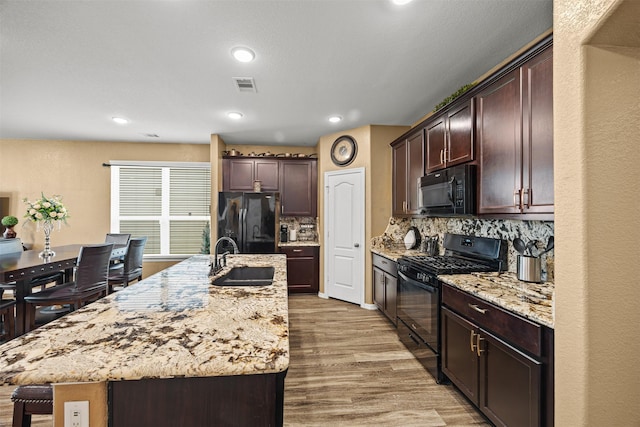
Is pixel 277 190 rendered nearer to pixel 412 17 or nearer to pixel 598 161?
pixel 412 17

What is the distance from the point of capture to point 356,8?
171 cm

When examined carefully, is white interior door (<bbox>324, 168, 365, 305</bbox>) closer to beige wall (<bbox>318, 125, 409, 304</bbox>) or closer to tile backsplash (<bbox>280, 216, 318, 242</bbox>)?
beige wall (<bbox>318, 125, 409, 304</bbox>)

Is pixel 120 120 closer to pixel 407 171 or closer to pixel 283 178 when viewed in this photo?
pixel 283 178

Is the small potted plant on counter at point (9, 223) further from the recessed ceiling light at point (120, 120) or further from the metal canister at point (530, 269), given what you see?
the metal canister at point (530, 269)

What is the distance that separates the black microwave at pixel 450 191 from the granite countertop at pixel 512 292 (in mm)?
534

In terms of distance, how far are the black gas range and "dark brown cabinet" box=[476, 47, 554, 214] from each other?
50 centimetres

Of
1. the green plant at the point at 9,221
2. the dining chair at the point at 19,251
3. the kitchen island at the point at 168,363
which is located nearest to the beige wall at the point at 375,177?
the kitchen island at the point at 168,363

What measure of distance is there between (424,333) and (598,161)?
1.84 m

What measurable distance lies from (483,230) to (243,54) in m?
2.63

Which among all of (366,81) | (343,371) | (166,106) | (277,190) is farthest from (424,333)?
(166,106)

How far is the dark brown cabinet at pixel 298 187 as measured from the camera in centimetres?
487

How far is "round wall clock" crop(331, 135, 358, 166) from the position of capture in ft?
13.9

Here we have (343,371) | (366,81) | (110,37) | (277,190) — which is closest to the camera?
(110,37)

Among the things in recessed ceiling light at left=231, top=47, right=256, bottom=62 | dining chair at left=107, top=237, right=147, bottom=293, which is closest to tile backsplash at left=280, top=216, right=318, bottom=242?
dining chair at left=107, top=237, right=147, bottom=293
